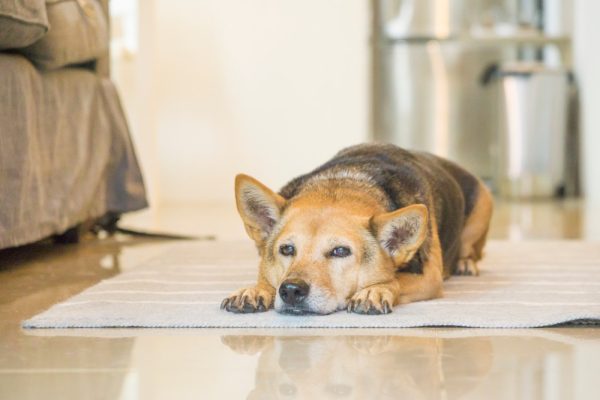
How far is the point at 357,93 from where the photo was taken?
22.0 feet

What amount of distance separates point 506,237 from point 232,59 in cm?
300

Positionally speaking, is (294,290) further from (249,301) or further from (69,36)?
(69,36)

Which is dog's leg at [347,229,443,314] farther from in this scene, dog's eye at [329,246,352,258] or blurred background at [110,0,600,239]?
blurred background at [110,0,600,239]

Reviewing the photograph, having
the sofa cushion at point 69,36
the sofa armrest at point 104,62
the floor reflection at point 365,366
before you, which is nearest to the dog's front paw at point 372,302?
the floor reflection at point 365,366

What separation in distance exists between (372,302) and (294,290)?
0.17 metres

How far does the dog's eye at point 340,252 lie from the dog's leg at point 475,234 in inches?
34.0

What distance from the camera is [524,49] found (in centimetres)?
810

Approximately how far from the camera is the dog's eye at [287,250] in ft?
7.18

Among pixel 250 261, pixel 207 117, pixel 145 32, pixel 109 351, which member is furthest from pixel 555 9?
pixel 109 351

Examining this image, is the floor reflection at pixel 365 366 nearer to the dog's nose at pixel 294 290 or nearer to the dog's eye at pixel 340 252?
the dog's nose at pixel 294 290

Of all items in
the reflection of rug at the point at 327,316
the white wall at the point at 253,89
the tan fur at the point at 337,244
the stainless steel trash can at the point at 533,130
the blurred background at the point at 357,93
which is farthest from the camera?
the stainless steel trash can at the point at 533,130

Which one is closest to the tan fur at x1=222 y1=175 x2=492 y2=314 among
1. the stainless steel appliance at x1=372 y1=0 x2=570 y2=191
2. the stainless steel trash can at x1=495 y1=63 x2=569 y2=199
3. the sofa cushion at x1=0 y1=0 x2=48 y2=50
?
the sofa cushion at x1=0 y1=0 x2=48 y2=50

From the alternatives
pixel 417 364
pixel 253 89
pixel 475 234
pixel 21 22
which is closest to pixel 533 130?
pixel 253 89

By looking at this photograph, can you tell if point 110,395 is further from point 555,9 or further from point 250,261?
point 555,9
